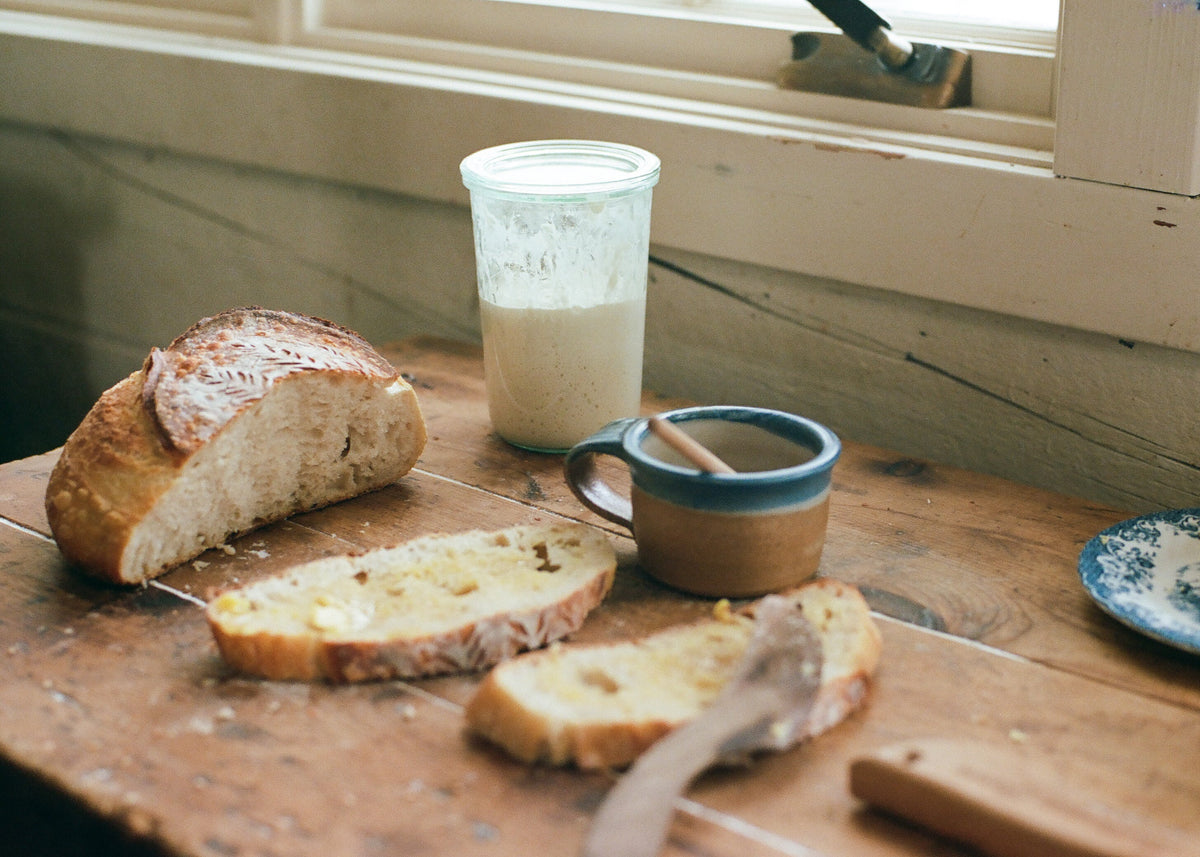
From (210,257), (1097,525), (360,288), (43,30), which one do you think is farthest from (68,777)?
(43,30)

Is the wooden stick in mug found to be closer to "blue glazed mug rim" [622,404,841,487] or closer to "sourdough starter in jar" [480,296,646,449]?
"blue glazed mug rim" [622,404,841,487]

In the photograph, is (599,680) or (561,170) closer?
(599,680)

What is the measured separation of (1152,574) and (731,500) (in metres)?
0.38

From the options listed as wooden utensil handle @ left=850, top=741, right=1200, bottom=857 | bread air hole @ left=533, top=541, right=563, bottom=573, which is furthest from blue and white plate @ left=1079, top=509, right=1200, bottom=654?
bread air hole @ left=533, top=541, right=563, bottom=573

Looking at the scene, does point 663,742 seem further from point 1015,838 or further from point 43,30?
point 43,30

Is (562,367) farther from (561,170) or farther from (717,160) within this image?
(717,160)

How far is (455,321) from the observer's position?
1.81 m

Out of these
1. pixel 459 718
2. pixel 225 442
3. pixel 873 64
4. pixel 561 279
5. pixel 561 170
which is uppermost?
pixel 873 64

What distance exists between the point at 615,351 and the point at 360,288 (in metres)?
0.78

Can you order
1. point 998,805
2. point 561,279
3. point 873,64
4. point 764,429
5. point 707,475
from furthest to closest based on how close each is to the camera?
point 873,64 < point 561,279 < point 764,429 < point 707,475 < point 998,805

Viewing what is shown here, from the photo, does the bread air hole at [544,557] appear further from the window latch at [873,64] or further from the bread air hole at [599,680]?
the window latch at [873,64]

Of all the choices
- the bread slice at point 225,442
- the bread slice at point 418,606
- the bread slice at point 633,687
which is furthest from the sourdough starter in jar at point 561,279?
the bread slice at point 633,687

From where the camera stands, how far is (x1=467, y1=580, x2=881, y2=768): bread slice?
76 cm

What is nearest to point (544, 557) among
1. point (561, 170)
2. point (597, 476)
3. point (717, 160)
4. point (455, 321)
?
point (597, 476)
